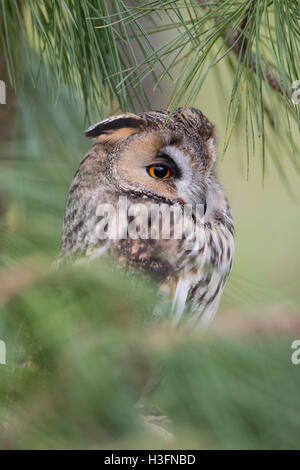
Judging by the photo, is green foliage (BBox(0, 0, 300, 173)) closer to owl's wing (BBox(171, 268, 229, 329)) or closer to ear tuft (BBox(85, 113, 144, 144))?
ear tuft (BBox(85, 113, 144, 144))

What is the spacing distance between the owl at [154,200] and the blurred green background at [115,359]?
0.09 metres

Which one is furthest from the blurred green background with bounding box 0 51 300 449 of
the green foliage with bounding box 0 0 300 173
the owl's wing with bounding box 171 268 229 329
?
the green foliage with bounding box 0 0 300 173

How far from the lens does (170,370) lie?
560 millimetres

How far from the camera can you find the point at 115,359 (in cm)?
47

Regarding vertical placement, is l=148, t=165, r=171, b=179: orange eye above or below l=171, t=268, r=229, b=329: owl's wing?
above

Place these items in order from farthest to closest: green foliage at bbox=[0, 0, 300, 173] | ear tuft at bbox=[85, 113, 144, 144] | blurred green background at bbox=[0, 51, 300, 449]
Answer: ear tuft at bbox=[85, 113, 144, 144] < green foliage at bbox=[0, 0, 300, 173] < blurred green background at bbox=[0, 51, 300, 449]

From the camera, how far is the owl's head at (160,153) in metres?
0.88

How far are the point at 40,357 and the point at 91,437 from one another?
0.34 ft

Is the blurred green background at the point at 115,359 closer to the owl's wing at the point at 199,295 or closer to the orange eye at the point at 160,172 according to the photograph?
the owl's wing at the point at 199,295

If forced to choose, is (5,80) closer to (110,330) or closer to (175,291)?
(175,291)

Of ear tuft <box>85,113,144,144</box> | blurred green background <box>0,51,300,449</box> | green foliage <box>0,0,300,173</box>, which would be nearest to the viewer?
blurred green background <box>0,51,300,449</box>

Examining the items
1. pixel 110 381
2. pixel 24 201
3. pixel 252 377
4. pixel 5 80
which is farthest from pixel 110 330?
pixel 5 80

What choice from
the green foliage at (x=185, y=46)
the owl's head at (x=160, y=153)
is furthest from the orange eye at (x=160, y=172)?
the green foliage at (x=185, y=46)

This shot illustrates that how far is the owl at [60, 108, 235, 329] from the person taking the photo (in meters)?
0.89
